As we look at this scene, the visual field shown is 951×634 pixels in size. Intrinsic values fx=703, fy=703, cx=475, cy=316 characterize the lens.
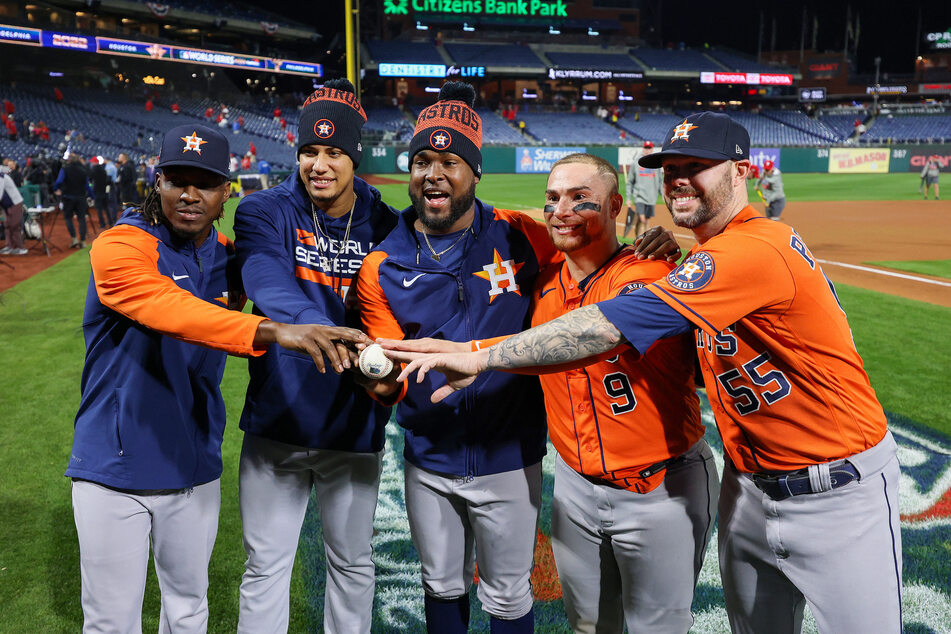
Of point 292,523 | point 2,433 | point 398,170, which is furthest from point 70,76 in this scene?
point 292,523

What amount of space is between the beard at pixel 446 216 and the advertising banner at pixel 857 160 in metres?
47.8

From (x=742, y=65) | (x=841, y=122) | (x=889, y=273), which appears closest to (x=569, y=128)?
(x=742, y=65)

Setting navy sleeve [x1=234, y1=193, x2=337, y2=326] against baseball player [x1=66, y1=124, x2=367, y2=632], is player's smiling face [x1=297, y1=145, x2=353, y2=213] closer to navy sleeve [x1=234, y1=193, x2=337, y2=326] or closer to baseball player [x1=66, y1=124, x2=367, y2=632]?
navy sleeve [x1=234, y1=193, x2=337, y2=326]

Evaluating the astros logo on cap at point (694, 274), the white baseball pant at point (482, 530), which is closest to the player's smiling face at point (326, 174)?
the white baseball pant at point (482, 530)

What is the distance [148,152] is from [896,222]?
32743 millimetres

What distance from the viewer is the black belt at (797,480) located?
7.98ft

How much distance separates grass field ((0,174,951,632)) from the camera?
154 inches

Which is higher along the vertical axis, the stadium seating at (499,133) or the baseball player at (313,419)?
the stadium seating at (499,133)

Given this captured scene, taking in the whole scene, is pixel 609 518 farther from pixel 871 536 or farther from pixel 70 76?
pixel 70 76

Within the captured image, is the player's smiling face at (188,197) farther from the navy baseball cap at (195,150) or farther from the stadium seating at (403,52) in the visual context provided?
the stadium seating at (403,52)

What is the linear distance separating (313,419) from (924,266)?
556 inches

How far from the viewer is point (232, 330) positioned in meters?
2.47

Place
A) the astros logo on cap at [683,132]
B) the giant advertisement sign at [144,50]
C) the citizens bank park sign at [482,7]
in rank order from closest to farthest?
the astros logo on cap at [683,132], the giant advertisement sign at [144,50], the citizens bank park sign at [482,7]

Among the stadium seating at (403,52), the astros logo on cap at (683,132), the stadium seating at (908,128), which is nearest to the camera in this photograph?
the astros logo on cap at (683,132)
